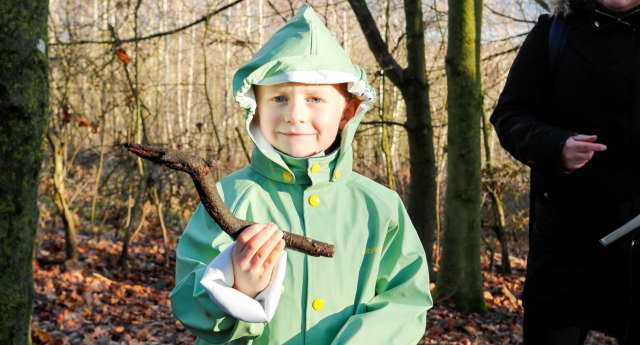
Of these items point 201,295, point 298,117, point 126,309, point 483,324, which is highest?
point 298,117

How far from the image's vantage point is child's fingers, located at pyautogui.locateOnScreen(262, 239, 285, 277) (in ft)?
4.40

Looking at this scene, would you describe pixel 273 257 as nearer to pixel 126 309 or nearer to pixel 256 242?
pixel 256 242

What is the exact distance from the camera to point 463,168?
5133mm

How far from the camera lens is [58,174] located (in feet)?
19.4

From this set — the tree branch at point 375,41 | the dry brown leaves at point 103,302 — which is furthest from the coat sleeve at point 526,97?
the tree branch at point 375,41

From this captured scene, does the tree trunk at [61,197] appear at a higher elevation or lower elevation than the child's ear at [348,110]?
lower

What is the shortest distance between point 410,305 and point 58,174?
536 centimetres

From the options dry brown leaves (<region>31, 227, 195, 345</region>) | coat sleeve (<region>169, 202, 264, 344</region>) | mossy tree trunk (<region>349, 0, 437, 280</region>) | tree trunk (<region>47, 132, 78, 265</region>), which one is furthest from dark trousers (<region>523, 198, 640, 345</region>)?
tree trunk (<region>47, 132, 78, 265</region>)

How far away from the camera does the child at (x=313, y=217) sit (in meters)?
1.58

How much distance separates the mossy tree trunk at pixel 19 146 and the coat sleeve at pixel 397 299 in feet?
6.92

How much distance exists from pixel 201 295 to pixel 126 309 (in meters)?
4.24

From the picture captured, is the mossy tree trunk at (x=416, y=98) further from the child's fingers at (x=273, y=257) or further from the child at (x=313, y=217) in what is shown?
the child's fingers at (x=273, y=257)

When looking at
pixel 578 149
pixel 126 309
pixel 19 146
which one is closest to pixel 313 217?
pixel 578 149

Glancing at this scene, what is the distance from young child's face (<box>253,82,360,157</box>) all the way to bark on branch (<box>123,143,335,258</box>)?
407 mm
